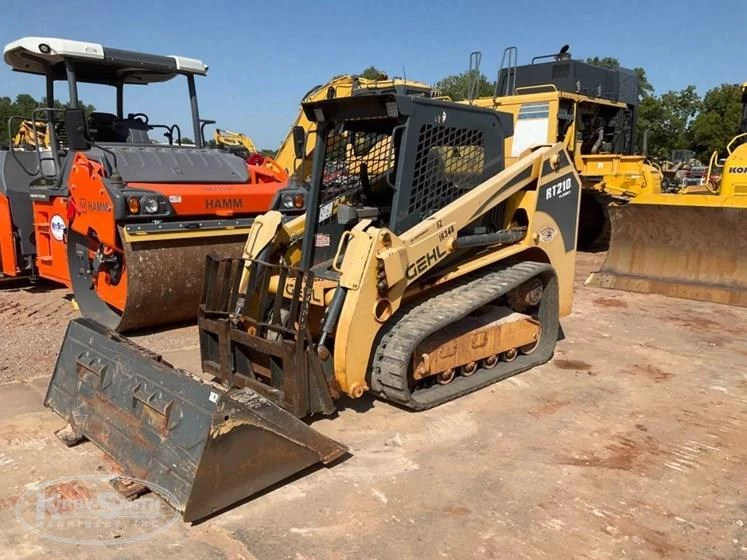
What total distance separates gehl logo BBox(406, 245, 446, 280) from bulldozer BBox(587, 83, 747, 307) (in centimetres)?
445

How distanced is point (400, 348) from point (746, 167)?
19.6 feet

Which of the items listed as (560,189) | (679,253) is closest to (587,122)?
(679,253)

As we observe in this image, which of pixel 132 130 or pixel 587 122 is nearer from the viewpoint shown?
pixel 132 130

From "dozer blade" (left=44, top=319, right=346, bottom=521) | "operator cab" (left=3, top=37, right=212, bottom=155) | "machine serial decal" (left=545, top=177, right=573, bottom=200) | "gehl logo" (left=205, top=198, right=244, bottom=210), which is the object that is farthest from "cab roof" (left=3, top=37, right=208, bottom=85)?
"machine serial decal" (left=545, top=177, right=573, bottom=200)

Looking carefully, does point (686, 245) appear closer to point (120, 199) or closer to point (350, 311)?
point (350, 311)

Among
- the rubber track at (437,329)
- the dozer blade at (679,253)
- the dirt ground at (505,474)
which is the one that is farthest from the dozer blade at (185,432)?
the dozer blade at (679,253)

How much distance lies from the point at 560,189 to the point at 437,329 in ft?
6.31

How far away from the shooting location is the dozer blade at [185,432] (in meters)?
2.93

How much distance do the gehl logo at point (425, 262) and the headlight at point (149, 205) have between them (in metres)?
2.56

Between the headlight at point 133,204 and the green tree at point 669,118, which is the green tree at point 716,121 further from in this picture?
the headlight at point 133,204

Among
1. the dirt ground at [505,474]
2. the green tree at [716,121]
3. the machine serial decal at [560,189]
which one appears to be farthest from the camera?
the green tree at [716,121]

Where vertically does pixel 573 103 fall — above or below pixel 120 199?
above

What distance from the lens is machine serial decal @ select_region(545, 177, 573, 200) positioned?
5.14 metres

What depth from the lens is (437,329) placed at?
407cm
